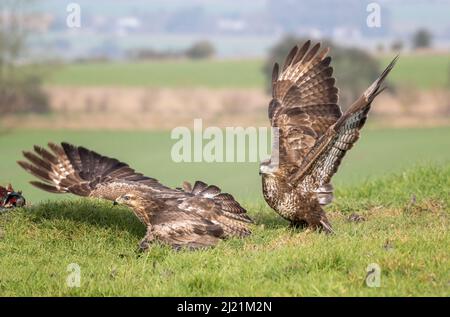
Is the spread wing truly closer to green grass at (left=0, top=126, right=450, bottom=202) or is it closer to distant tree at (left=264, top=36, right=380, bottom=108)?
green grass at (left=0, top=126, right=450, bottom=202)

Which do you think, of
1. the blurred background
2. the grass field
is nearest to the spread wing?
the grass field

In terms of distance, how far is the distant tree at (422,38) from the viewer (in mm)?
76938

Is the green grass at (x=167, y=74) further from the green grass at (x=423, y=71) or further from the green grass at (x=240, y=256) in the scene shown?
the green grass at (x=240, y=256)

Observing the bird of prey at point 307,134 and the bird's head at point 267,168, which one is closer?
the bird of prey at point 307,134

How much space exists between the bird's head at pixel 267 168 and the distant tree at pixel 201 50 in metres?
68.7

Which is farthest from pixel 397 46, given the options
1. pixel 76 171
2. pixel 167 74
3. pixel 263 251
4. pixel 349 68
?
pixel 263 251

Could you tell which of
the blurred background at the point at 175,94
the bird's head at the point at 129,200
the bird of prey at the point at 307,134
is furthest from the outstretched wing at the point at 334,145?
the blurred background at the point at 175,94

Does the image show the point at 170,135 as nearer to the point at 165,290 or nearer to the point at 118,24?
the point at 165,290

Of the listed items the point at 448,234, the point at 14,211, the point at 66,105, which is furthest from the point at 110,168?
the point at 66,105

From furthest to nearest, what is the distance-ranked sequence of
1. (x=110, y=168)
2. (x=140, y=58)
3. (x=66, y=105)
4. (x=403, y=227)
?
(x=140, y=58) < (x=66, y=105) < (x=110, y=168) < (x=403, y=227)

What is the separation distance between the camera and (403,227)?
9.69 m

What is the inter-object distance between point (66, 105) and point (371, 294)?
44641mm

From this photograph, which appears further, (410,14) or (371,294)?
(410,14)

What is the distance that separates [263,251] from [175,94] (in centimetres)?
4780
